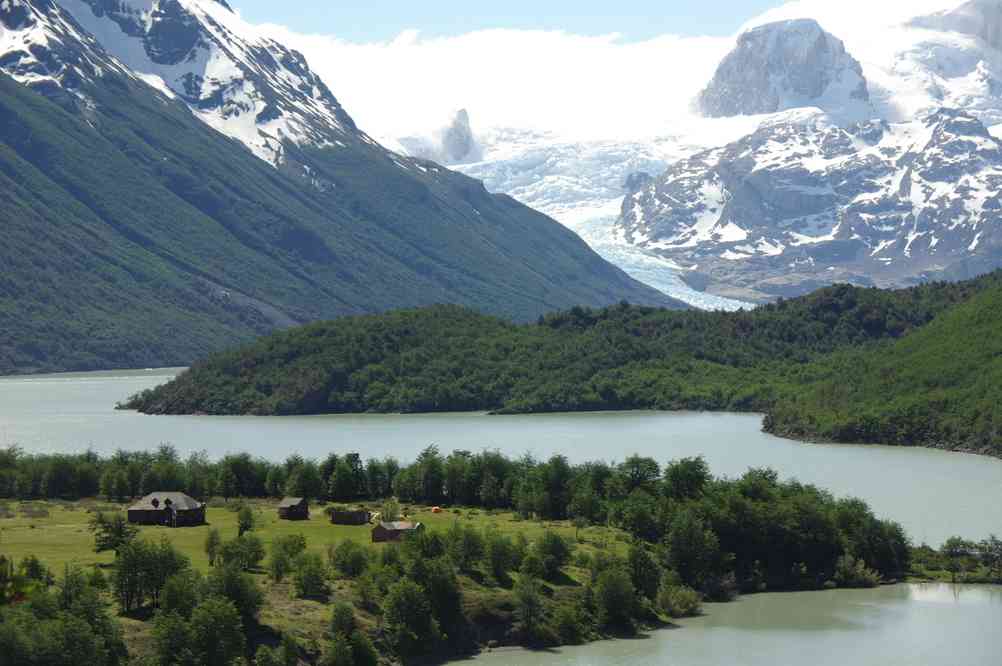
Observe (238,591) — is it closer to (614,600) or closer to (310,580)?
(310,580)

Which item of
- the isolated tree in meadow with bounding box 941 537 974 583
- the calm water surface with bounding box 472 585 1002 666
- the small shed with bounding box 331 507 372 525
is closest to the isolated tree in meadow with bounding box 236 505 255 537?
the small shed with bounding box 331 507 372 525

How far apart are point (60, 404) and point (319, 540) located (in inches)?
4609

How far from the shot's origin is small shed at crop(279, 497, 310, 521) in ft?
287

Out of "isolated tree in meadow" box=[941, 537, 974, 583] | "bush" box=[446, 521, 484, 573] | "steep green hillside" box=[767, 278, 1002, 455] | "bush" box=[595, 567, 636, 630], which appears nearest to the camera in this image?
"bush" box=[595, 567, 636, 630]

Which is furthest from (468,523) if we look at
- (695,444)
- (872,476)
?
(695,444)

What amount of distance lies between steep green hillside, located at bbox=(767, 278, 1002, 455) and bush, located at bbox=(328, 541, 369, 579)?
73223 millimetres

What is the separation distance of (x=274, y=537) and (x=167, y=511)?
7.64 m

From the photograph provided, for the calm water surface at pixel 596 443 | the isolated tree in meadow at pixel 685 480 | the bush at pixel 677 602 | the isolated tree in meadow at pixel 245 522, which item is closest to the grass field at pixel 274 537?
the isolated tree in meadow at pixel 245 522

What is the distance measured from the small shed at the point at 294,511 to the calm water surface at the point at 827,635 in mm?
20200

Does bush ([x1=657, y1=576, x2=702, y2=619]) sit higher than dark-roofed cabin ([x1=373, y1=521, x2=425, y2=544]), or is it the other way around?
dark-roofed cabin ([x1=373, y1=521, x2=425, y2=544])

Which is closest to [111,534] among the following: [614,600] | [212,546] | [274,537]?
[212,546]

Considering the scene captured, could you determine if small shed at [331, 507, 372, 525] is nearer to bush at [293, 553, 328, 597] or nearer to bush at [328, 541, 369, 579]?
bush at [328, 541, 369, 579]

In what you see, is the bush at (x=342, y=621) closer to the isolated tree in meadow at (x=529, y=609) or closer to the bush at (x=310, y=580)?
the bush at (x=310, y=580)

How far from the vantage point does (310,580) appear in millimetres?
67812
